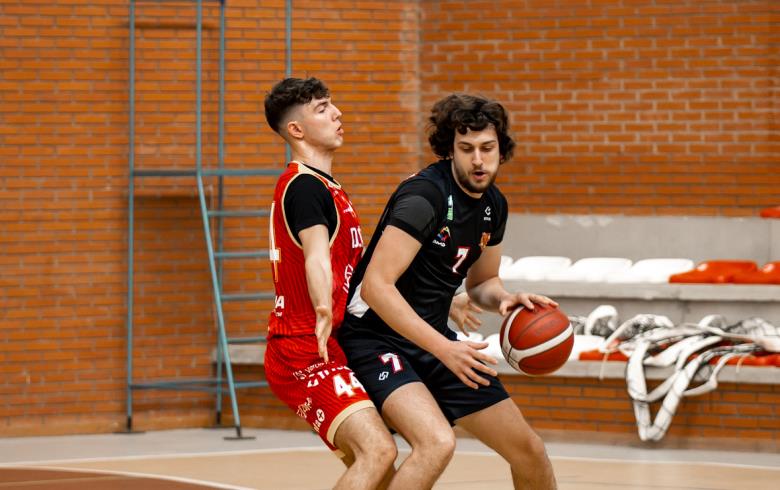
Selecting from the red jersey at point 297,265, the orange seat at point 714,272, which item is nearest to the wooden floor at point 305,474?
the orange seat at point 714,272

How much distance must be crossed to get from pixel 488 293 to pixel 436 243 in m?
0.51

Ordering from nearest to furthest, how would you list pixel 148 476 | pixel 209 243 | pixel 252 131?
pixel 148 476, pixel 209 243, pixel 252 131

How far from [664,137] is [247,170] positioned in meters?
3.29

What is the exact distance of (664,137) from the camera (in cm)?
1133

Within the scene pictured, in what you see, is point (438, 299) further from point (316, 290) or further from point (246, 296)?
point (246, 296)

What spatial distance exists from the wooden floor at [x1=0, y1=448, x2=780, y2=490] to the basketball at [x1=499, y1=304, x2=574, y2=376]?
2.55 metres

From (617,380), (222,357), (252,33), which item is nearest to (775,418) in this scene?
(617,380)

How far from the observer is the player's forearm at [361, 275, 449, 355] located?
4.95 metres

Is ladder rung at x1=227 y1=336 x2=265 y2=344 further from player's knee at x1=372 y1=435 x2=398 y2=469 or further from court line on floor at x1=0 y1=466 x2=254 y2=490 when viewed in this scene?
player's knee at x1=372 y1=435 x2=398 y2=469

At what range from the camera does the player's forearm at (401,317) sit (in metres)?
4.95

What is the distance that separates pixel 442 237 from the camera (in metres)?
5.30

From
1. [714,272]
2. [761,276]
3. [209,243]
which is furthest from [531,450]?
[209,243]

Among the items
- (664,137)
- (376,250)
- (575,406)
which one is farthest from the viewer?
(664,137)

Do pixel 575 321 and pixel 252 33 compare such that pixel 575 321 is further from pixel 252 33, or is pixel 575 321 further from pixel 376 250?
pixel 376 250
